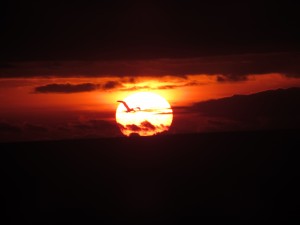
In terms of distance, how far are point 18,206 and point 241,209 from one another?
544cm

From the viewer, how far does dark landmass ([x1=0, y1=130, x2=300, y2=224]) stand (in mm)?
13711

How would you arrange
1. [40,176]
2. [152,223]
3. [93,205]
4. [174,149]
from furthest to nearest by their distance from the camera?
[174,149]
[40,176]
[93,205]
[152,223]

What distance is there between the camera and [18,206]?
14.2m

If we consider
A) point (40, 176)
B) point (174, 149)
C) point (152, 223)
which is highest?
point (174, 149)

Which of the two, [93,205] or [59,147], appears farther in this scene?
[59,147]

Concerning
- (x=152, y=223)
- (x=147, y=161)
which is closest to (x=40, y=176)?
(x=147, y=161)

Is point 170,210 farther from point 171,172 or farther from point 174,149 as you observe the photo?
point 174,149

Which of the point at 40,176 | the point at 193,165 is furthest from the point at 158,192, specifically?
the point at 40,176

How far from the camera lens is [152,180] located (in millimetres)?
15594

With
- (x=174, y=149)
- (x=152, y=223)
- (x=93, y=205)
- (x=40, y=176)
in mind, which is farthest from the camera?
(x=174, y=149)

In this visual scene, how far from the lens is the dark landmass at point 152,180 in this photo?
13.7m

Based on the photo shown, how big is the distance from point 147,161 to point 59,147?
2.90 m

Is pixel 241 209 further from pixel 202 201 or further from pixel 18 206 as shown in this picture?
pixel 18 206

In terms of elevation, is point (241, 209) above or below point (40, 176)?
below
